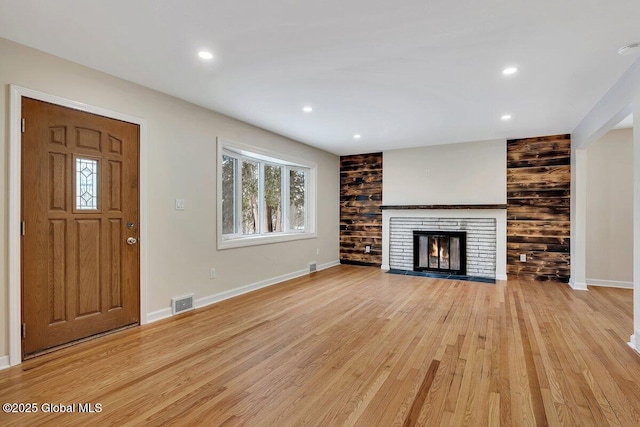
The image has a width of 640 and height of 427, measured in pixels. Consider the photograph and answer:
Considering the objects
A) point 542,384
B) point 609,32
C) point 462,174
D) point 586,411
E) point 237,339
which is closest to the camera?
point 586,411

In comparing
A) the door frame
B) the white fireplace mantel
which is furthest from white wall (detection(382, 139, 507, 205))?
the door frame

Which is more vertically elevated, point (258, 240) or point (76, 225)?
point (76, 225)

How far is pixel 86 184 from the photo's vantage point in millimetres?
2814

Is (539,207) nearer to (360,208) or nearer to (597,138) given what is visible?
(597,138)

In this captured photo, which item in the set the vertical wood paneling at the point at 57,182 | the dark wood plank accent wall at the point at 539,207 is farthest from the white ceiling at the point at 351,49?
the dark wood plank accent wall at the point at 539,207

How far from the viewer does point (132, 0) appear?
75.5 inches

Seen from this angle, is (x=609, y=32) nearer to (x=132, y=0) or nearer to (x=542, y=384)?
(x=542, y=384)

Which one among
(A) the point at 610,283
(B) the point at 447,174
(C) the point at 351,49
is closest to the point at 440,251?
(B) the point at 447,174

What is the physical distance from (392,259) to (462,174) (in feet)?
6.86

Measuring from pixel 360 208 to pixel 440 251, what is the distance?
71.9 inches

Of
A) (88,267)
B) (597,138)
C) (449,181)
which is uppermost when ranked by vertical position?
(597,138)

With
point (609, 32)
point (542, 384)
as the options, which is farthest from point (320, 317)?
point (609, 32)

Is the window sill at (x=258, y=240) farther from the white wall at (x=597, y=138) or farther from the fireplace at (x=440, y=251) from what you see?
the white wall at (x=597, y=138)

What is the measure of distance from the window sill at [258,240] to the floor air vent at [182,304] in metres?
0.73
